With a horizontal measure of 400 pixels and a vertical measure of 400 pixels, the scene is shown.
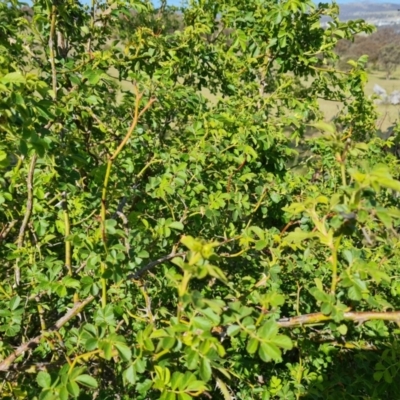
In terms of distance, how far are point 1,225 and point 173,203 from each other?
3.15 feet

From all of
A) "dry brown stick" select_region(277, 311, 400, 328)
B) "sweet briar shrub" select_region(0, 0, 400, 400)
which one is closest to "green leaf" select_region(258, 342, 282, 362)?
Result: "sweet briar shrub" select_region(0, 0, 400, 400)

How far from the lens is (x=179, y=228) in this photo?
176cm

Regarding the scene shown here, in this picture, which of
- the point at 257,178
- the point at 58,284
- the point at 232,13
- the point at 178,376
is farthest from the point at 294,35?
the point at 178,376

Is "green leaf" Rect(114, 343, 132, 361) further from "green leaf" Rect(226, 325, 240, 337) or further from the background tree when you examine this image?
the background tree

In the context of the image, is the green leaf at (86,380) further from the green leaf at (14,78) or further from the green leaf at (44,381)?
the green leaf at (14,78)

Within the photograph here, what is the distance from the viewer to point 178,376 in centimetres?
111

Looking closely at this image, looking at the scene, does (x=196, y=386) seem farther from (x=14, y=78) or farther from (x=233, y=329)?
(x=14, y=78)


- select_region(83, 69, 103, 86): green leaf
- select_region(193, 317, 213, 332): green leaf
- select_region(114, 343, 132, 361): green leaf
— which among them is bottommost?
select_region(114, 343, 132, 361): green leaf

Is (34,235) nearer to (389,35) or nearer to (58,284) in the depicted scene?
(58,284)

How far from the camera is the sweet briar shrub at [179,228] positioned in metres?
1.14

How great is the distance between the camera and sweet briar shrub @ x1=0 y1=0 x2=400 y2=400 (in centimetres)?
114

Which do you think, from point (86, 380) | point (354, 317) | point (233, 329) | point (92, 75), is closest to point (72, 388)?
point (86, 380)

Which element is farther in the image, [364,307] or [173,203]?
[364,307]

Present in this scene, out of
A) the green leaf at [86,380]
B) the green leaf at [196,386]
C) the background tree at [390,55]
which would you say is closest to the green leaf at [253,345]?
the green leaf at [196,386]
